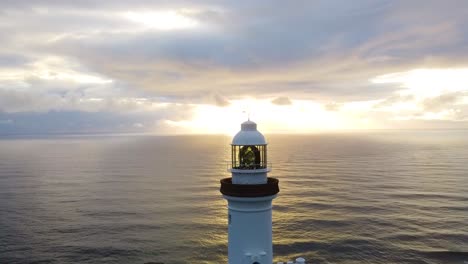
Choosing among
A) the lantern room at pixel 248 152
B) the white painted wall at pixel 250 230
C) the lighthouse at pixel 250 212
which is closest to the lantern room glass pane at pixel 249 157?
the lantern room at pixel 248 152

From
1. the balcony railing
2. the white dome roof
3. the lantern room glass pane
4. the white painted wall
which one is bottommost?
the white painted wall

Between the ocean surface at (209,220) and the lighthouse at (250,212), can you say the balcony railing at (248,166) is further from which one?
the ocean surface at (209,220)

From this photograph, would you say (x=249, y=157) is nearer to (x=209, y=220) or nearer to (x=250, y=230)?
(x=250, y=230)

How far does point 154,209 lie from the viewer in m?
59.7

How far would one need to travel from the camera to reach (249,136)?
1336cm

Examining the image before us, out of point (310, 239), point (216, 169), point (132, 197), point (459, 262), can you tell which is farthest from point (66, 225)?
point (216, 169)

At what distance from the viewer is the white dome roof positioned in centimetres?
1323

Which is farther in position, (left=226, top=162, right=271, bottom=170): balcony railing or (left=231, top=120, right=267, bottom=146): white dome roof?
(left=226, top=162, right=271, bottom=170): balcony railing

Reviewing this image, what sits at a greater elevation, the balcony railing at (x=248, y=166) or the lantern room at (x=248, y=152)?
the lantern room at (x=248, y=152)

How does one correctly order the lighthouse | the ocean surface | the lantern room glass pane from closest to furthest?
the lighthouse
the lantern room glass pane
the ocean surface

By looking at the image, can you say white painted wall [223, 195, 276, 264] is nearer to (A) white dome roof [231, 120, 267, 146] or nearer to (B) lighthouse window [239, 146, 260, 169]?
(B) lighthouse window [239, 146, 260, 169]

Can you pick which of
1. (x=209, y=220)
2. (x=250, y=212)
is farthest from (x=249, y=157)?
(x=209, y=220)

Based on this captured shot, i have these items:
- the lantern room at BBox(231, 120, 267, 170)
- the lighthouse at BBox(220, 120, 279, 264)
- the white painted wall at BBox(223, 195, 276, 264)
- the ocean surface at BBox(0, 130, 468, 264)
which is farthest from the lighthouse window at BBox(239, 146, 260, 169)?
the ocean surface at BBox(0, 130, 468, 264)

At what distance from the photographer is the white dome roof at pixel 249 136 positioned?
43.4 ft
